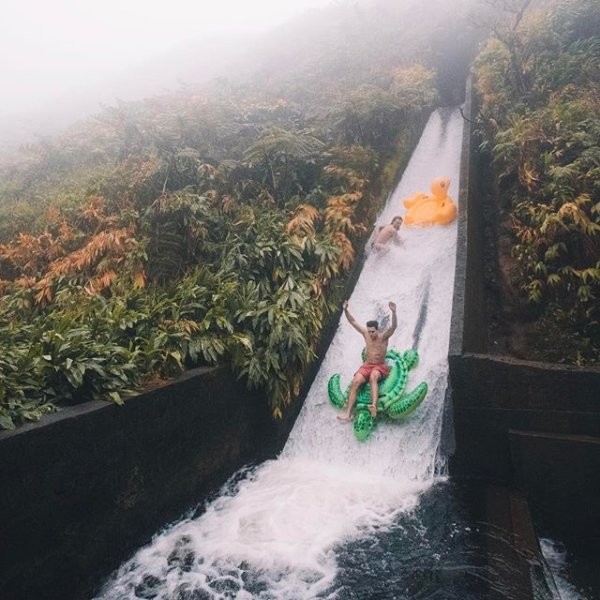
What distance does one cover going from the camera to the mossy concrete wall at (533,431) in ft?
18.6

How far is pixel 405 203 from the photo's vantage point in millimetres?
12305

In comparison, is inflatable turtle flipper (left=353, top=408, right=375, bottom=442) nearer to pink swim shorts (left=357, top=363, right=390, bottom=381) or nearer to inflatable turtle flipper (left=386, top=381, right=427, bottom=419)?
inflatable turtle flipper (left=386, top=381, right=427, bottom=419)

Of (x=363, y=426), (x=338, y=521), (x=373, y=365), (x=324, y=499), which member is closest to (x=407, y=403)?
(x=363, y=426)

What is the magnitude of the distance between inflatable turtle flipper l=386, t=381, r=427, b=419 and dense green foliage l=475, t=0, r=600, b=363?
5.76 ft

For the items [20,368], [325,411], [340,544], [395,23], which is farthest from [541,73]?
[395,23]

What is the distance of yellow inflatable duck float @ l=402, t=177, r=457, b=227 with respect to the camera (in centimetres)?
1130

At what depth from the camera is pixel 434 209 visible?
11.5 meters

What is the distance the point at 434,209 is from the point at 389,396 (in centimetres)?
578

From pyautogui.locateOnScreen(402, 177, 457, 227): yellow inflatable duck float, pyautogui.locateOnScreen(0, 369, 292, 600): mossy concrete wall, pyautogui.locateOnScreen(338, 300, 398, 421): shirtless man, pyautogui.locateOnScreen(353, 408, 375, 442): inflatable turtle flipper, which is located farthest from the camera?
pyautogui.locateOnScreen(402, 177, 457, 227): yellow inflatable duck float

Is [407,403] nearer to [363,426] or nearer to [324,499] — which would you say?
[363,426]

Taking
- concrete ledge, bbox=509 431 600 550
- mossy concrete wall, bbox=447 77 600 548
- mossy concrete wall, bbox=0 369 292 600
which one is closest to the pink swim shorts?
mossy concrete wall, bbox=447 77 600 548

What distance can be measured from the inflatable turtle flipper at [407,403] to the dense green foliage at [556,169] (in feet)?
5.76

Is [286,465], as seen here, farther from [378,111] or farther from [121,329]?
[378,111]

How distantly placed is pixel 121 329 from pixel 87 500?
2274mm
